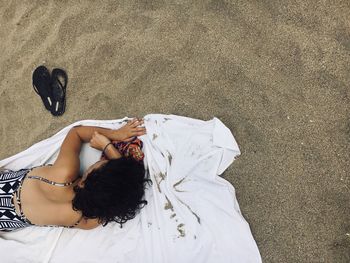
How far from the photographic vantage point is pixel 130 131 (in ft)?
7.32

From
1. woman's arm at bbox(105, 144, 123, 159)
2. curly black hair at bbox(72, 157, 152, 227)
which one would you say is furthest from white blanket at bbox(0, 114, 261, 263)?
curly black hair at bbox(72, 157, 152, 227)

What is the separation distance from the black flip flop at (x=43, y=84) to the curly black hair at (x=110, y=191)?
0.85m

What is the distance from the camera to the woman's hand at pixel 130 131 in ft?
7.30

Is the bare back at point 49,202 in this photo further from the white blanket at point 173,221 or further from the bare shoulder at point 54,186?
the white blanket at point 173,221

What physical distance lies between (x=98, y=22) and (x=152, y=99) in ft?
2.18

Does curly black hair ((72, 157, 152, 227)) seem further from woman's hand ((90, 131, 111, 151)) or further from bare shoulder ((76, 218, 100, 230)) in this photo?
woman's hand ((90, 131, 111, 151))

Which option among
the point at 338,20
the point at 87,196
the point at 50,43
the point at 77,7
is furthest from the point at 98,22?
the point at 338,20

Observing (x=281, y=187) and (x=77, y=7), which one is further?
(x=77, y=7)

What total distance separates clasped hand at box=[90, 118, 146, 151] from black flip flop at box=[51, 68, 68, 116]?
1.44ft

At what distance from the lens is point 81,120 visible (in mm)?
2447

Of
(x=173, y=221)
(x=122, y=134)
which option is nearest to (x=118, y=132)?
(x=122, y=134)

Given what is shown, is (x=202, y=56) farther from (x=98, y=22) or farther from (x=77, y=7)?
(x=77, y=7)

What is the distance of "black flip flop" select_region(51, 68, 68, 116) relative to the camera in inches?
99.0

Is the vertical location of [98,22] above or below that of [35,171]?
above
